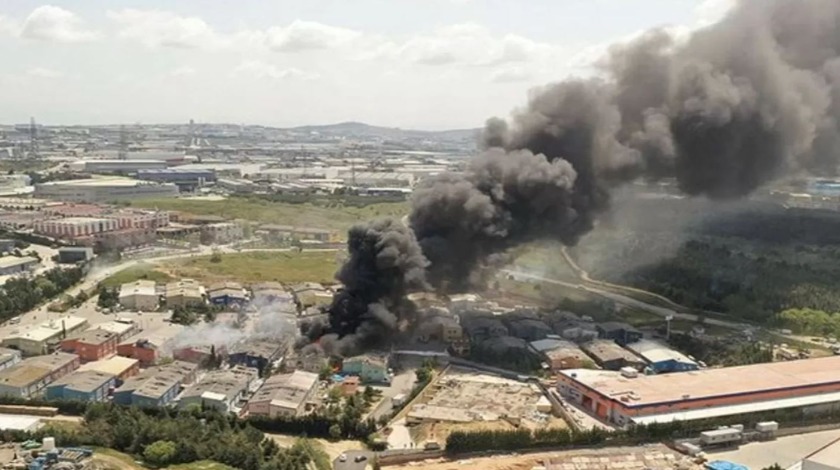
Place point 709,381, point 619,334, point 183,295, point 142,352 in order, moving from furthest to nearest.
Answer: point 183,295 → point 619,334 → point 142,352 → point 709,381

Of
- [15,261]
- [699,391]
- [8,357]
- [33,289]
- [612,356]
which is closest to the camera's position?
[699,391]

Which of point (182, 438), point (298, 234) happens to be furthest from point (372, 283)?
point (298, 234)

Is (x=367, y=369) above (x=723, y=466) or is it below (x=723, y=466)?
above

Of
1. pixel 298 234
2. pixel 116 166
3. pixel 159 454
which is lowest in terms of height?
pixel 159 454

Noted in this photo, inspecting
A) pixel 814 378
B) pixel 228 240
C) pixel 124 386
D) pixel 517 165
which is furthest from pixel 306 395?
pixel 228 240

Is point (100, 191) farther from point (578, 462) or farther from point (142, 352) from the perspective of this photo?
point (578, 462)


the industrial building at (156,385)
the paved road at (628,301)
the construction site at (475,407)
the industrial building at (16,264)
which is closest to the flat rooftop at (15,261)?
the industrial building at (16,264)

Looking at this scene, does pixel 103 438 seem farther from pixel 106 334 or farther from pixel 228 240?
pixel 228 240
